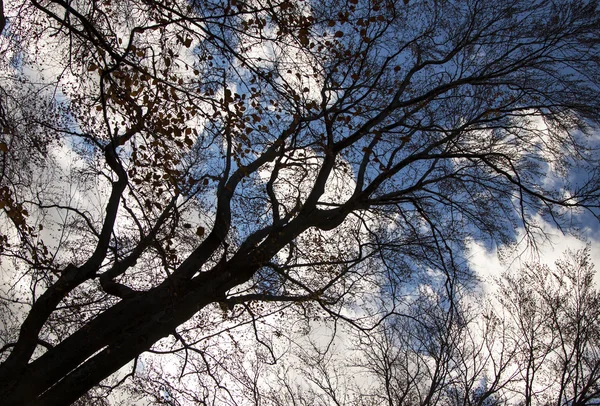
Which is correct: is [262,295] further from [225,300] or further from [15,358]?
[15,358]

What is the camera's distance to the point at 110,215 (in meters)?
6.32

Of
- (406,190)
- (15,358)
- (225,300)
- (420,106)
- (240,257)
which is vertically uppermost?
(420,106)

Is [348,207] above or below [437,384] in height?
above

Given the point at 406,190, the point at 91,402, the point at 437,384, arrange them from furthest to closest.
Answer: the point at 437,384, the point at 91,402, the point at 406,190

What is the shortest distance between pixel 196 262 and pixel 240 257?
738 millimetres

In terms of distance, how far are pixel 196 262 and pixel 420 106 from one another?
4.68 m

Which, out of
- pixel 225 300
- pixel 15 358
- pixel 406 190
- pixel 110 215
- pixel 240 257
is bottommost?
pixel 15 358

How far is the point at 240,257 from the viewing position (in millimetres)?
6113

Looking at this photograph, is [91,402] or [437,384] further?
[437,384]

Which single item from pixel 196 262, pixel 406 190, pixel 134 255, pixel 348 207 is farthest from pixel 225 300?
pixel 406 190

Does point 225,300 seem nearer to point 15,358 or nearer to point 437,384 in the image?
point 15,358

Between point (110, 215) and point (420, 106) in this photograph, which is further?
point (420, 106)

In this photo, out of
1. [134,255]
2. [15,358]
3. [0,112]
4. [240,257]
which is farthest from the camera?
[134,255]

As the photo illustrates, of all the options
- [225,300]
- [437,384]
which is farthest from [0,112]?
[437,384]
